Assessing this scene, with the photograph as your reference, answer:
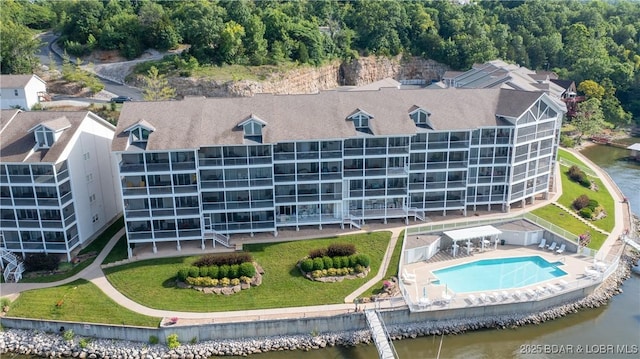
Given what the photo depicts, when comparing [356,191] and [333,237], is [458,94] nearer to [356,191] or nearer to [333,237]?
[356,191]

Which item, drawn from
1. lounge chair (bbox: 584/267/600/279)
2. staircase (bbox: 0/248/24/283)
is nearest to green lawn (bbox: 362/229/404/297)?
lounge chair (bbox: 584/267/600/279)

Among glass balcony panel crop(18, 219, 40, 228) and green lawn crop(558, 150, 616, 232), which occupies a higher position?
glass balcony panel crop(18, 219, 40, 228)

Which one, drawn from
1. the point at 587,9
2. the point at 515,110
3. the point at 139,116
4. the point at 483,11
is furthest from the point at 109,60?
the point at 587,9

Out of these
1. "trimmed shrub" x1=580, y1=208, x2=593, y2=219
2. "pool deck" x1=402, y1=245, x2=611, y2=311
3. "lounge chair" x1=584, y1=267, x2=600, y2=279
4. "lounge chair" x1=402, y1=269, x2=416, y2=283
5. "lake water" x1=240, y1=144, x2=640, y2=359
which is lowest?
"lake water" x1=240, y1=144, x2=640, y2=359

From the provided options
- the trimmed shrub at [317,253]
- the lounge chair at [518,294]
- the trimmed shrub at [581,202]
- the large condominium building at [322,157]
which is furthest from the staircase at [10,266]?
the trimmed shrub at [581,202]

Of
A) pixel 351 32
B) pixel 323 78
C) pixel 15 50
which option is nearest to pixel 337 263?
pixel 323 78

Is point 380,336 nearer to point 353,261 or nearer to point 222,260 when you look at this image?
point 353,261

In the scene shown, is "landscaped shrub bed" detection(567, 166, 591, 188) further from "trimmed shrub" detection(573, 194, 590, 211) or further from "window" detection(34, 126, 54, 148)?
"window" detection(34, 126, 54, 148)
